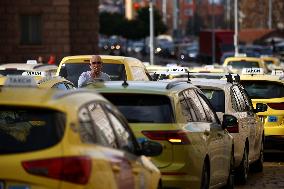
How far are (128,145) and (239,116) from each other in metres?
7.49

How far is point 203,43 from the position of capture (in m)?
85.1

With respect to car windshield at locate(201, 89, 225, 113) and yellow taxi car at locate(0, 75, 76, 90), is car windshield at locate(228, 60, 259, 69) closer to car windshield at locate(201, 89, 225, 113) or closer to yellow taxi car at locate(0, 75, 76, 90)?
yellow taxi car at locate(0, 75, 76, 90)

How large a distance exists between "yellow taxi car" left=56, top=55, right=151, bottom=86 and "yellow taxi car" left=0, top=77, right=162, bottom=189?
1228 cm

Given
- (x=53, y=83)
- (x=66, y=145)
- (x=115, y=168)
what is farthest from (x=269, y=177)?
(x=66, y=145)

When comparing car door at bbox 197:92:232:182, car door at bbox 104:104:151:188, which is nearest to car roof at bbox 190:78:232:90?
car door at bbox 197:92:232:182

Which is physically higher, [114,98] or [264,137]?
[114,98]

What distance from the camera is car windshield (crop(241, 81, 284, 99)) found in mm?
21062

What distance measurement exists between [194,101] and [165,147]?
1.51 metres

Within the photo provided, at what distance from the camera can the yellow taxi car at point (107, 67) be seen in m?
21.8

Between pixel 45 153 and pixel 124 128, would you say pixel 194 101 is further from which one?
pixel 45 153

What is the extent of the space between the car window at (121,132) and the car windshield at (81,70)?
12.0m

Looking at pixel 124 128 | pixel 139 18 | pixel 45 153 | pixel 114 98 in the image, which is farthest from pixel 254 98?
pixel 139 18

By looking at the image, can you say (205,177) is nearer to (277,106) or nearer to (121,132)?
(121,132)

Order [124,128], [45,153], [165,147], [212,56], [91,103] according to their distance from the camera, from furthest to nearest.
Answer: [212,56], [165,147], [124,128], [91,103], [45,153]
